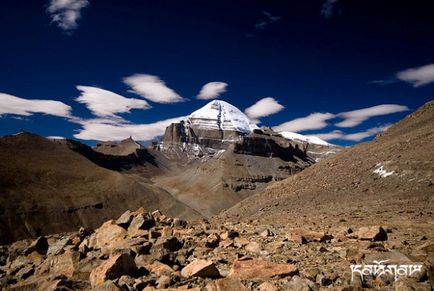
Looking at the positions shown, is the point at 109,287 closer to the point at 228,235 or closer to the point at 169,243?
the point at 169,243

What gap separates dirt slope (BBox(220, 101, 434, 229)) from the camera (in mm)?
24953

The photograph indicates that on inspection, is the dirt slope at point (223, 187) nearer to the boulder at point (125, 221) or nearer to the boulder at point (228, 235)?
the boulder at point (125, 221)

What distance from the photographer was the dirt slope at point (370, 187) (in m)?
25.0

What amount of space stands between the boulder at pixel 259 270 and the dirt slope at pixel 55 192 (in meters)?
101

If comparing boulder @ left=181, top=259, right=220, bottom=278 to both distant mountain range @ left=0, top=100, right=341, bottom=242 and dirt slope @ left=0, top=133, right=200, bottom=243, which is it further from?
distant mountain range @ left=0, top=100, right=341, bottom=242

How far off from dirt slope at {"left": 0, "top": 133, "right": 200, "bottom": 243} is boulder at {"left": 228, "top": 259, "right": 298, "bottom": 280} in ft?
331

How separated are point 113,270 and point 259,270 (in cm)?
422

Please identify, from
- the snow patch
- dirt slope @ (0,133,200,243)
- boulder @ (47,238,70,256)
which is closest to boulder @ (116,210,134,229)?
boulder @ (47,238,70,256)

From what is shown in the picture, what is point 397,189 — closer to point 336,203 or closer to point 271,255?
point 336,203

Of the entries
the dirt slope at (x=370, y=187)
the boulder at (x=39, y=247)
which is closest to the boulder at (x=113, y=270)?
the boulder at (x=39, y=247)

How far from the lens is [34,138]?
165 metres

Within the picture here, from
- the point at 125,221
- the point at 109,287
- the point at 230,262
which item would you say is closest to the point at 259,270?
the point at 230,262

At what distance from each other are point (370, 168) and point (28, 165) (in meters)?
129

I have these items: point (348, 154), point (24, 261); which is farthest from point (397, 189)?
point (24, 261)
